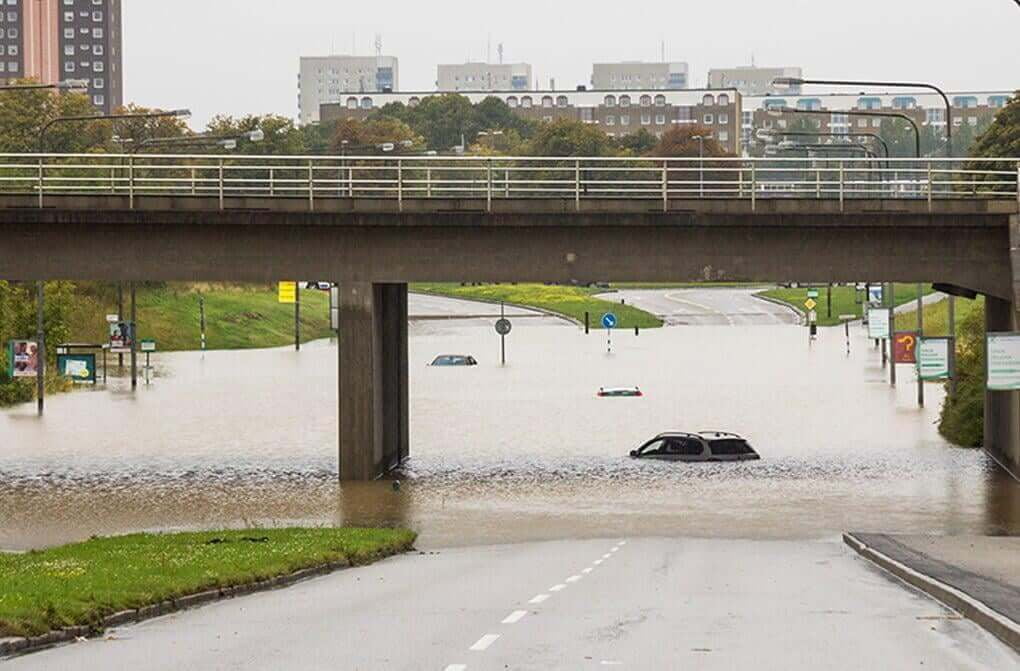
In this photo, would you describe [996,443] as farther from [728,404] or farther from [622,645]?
[622,645]

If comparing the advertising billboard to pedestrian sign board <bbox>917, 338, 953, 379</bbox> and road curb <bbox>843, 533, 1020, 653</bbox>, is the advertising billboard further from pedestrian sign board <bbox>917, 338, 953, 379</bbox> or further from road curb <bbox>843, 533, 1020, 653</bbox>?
road curb <bbox>843, 533, 1020, 653</bbox>

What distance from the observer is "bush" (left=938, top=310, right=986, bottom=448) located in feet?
192

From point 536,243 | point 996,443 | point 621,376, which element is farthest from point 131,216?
point 621,376

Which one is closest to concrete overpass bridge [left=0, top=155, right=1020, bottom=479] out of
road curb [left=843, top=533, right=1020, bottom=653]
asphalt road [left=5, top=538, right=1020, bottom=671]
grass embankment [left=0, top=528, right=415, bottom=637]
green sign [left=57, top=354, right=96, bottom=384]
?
grass embankment [left=0, top=528, right=415, bottom=637]

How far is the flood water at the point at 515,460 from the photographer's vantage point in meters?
40.4

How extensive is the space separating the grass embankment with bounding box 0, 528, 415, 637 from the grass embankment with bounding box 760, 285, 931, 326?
368ft

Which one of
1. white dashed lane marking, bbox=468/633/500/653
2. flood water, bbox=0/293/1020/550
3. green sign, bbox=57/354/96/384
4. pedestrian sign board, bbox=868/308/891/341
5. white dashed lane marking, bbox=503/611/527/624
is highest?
pedestrian sign board, bbox=868/308/891/341

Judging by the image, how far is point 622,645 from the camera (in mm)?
17188

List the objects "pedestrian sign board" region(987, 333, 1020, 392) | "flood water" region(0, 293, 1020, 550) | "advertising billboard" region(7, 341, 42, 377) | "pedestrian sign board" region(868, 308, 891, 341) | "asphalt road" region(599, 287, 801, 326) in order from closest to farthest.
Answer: "flood water" region(0, 293, 1020, 550) → "pedestrian sign board" region(987, 333, 1020, 392) → "advertising billboard" region(7, 341, 42, 377) → "pedestrian sign board" region(868, 308, 891, 341) → "asphalt road" region(599, 287, 801, 326)

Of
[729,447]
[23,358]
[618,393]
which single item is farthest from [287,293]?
[729,447]

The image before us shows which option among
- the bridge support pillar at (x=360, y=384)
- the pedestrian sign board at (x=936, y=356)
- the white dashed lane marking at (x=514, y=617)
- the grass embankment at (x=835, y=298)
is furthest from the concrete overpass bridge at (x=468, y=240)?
the grass embankment at (x=835, y=298)

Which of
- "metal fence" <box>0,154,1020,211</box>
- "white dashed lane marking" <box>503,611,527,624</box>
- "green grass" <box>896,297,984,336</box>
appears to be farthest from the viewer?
"green grass" <box>896,297,984,336</box>

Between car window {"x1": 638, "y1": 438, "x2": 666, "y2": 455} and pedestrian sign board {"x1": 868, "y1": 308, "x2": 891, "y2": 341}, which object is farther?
pedestrian sign board {"x1": 868, "y1": 308, "x2": 891, "y2": 341}

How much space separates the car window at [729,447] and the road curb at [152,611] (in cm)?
2650
